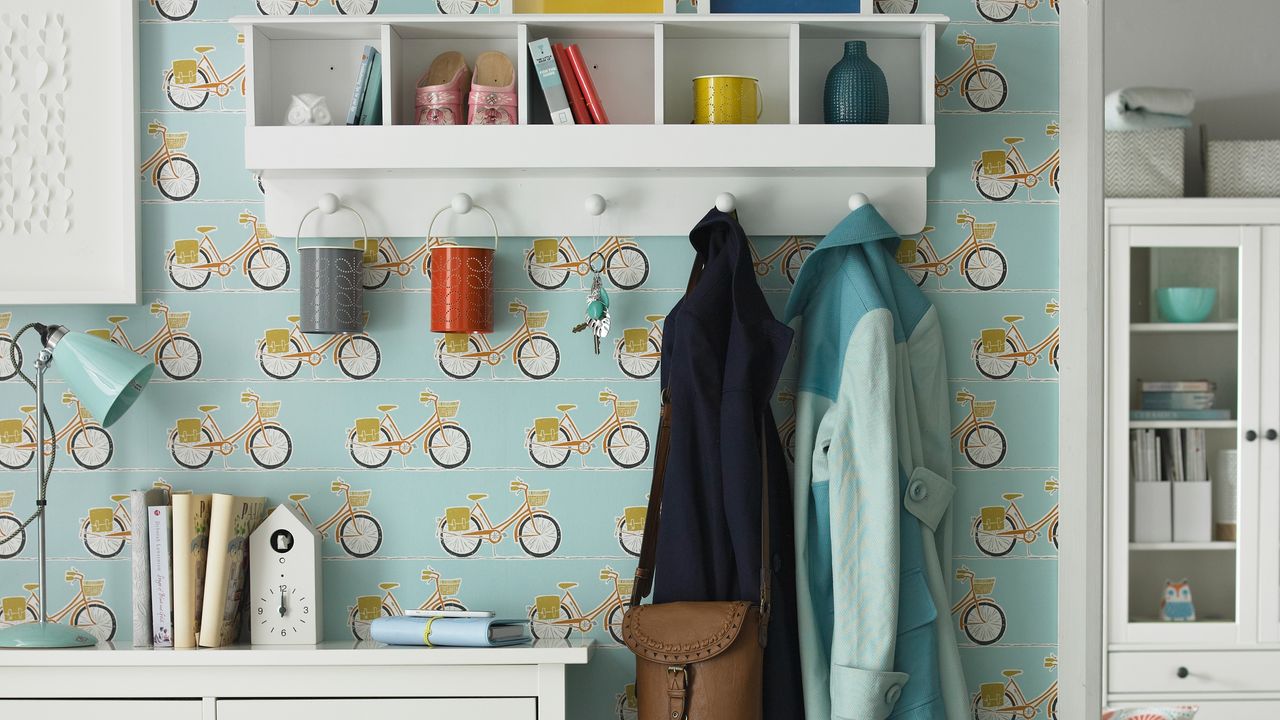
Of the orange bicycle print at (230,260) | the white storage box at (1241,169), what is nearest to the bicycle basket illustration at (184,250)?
the orange bicycle print at (230,260)

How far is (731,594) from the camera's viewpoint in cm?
164

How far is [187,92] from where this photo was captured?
5.92ft

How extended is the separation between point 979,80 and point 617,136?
67 cm

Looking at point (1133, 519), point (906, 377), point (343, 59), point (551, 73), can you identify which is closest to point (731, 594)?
point (906, 377)

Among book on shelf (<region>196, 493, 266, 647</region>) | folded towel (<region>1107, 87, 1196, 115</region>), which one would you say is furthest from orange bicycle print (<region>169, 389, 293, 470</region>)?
folded towel (<region>1107, 87, 1196, 115</region>)

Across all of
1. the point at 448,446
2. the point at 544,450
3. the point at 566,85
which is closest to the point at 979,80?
the point at 566,85

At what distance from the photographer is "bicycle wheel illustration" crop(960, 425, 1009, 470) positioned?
180 centimetres

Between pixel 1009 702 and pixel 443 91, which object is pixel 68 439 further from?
pixel 1009 702

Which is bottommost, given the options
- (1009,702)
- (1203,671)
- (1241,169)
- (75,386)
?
(1009,702)

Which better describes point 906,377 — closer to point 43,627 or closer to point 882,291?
point 882,291

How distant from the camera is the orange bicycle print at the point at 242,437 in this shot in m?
1.80

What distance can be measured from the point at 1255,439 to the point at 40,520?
1971 mm

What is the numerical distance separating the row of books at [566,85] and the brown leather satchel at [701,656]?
0.77 meters

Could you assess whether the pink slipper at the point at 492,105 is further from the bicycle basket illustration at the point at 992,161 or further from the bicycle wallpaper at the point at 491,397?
the bicycle basket illustration at the point at 992,161
